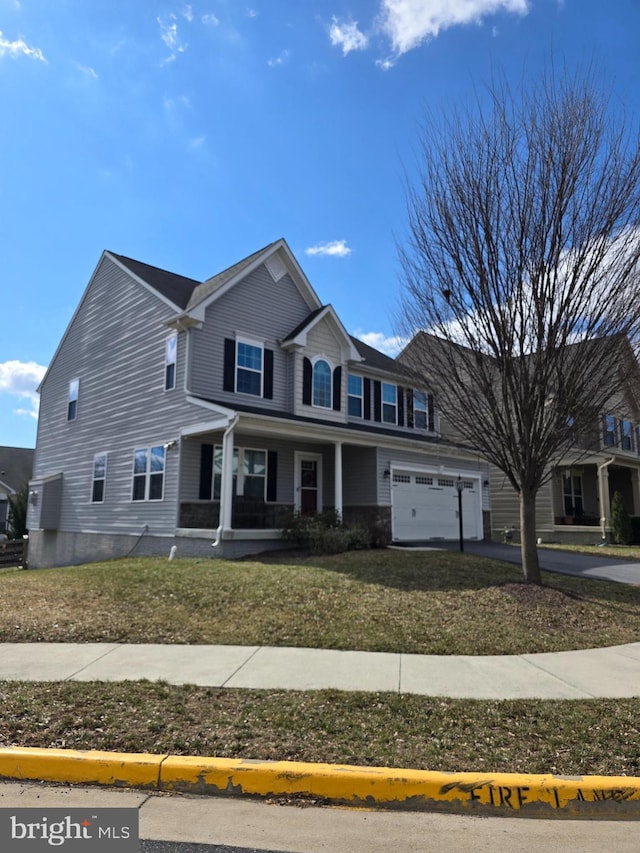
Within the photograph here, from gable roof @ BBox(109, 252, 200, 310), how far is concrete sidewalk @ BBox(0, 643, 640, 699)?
11.7 m

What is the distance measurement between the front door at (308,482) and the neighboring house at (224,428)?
1.8 inches

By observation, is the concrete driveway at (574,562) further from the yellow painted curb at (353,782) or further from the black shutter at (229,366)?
the yellow painted curb at (353,782)

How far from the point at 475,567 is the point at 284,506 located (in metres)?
6.30

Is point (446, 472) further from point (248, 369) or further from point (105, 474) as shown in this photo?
point (105, 474)

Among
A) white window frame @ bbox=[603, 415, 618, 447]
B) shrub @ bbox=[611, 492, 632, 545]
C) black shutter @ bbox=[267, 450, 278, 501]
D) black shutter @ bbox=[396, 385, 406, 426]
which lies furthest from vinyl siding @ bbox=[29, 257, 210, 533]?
shrub @ bbox=[611, 492, 632, 545]

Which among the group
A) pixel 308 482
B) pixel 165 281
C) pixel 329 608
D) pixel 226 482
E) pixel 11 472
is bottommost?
pixel 329 608

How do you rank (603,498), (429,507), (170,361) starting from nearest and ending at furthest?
(170,361) → (429,507) → (603,498)

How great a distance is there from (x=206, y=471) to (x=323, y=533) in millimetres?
3652

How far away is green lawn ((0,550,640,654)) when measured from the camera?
770 centimetres

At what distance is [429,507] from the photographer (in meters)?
20.3

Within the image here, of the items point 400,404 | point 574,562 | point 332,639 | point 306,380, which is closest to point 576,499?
point 400,404

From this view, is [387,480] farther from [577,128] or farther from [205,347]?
[577,128]

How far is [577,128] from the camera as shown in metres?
9.33

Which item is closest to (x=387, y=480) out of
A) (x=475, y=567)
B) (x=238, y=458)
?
(x=238, y=458)
